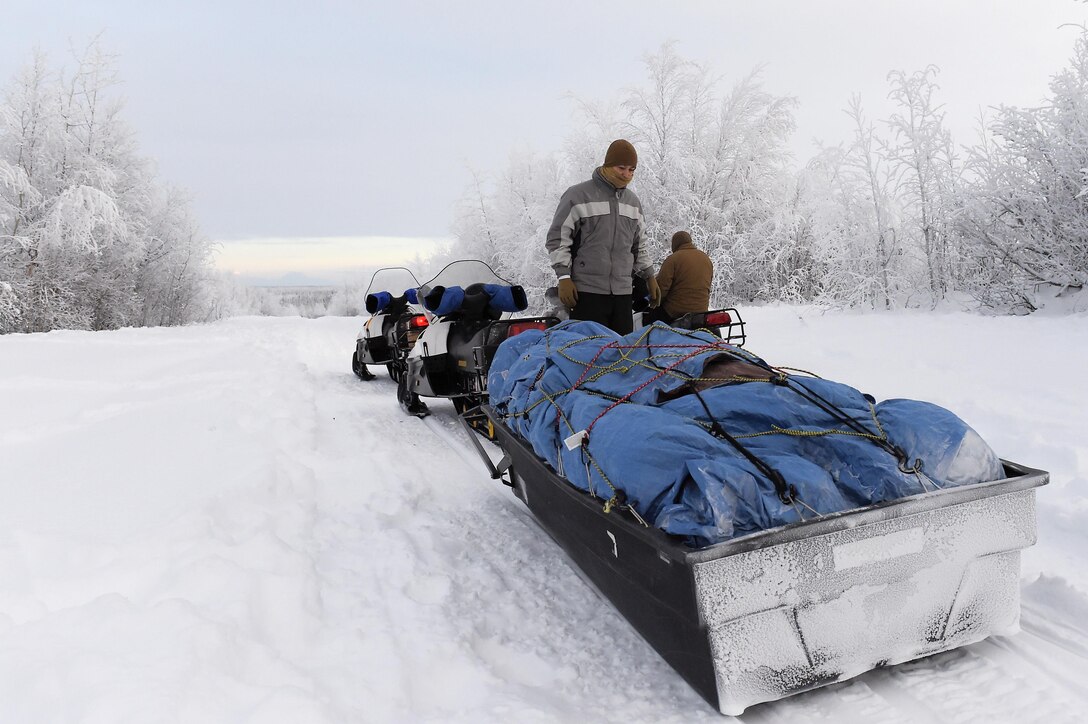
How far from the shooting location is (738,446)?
5.70 feet

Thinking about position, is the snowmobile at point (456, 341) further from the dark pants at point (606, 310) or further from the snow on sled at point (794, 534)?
the snow on sled at point (794, 534)

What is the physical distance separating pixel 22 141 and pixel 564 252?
18613 mm

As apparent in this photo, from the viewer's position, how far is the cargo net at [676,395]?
1.77m

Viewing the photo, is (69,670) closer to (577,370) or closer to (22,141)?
(577,370)

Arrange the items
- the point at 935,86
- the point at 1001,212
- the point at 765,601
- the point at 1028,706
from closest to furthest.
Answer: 1. the point at 765,601
2. the point at 1028,706
3. the point at 1001,212
4. the point at 935,86

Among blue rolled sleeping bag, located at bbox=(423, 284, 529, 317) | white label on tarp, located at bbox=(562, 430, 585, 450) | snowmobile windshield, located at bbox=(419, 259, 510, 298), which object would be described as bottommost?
white label on tarp, located at bbox=(562, 430, 585, 450)

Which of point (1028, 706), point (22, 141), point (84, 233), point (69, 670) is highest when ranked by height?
point (22, 141)

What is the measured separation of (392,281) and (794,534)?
262 inches

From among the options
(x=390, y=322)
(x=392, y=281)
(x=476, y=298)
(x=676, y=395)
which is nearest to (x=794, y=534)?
(x=676, y=395)

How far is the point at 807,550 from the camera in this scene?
1.58 meters

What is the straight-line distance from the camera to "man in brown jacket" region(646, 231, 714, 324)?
491cm

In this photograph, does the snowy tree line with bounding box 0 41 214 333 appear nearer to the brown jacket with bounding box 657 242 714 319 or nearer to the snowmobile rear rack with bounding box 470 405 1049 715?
the brown jacket with bounding box 657 242 714 319

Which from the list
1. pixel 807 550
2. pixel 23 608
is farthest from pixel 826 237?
pixel 23 608

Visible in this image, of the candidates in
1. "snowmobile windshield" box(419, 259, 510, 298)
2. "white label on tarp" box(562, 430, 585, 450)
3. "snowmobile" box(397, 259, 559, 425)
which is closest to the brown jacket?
"snowmobile" box(397, 259, 559, 425)
